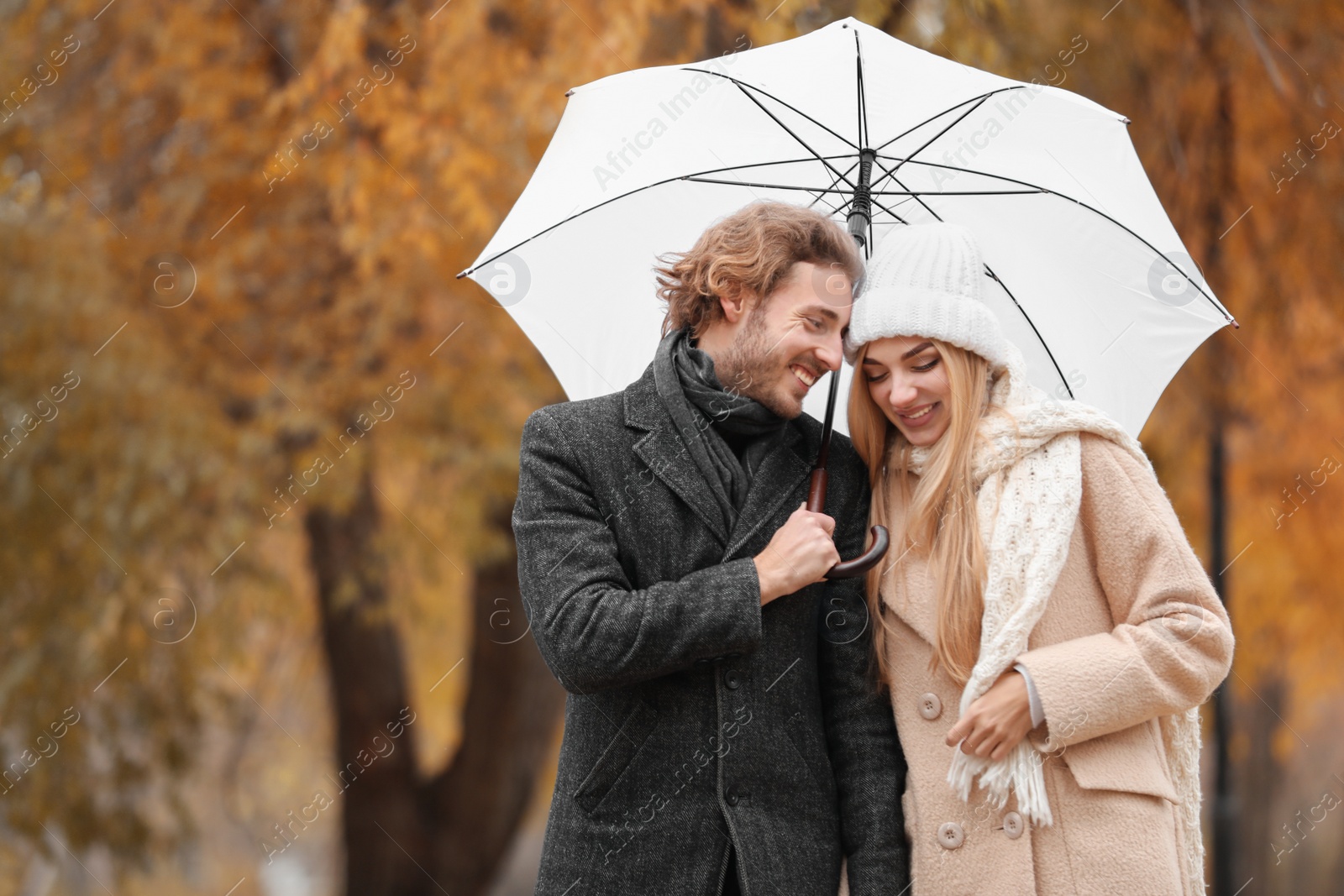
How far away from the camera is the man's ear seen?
2590mm

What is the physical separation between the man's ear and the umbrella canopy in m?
0.37

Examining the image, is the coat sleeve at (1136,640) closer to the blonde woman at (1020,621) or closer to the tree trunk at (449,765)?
the blonde woman at (1020,621)

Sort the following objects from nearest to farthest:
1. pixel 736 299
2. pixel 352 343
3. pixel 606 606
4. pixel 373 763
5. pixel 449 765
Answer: pixel 606 606 < pixel 736 299 < pixel 352 343 < pixel 373 763 < pixel 449 765

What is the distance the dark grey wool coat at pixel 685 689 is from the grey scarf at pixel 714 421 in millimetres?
26

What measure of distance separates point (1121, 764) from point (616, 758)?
949 mm

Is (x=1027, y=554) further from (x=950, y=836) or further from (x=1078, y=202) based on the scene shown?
(x=1078, y=202)

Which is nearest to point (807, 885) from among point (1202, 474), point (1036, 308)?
point (1036, 308)

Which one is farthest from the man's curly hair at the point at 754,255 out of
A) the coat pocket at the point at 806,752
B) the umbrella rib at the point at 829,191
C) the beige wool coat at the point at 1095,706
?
the coat pocket at the point at 806,752

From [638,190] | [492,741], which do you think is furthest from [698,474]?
[492,741]

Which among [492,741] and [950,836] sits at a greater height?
[950,836]

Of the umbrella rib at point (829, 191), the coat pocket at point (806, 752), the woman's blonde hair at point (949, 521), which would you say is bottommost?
the coat pocket at point (806, 752)

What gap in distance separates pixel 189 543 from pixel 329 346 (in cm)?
122

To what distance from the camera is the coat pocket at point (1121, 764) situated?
7.72 ft

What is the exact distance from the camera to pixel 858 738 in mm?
2508
